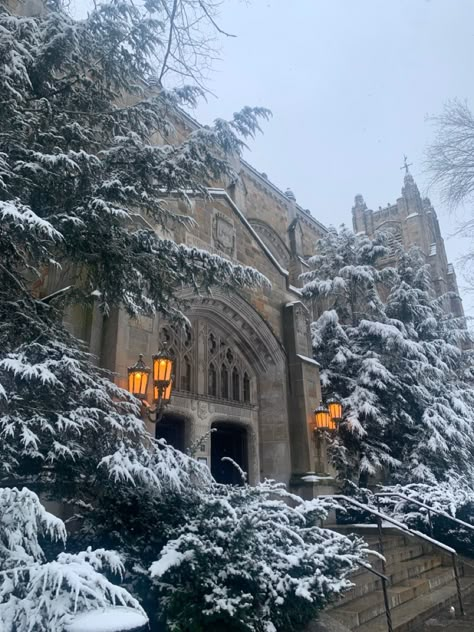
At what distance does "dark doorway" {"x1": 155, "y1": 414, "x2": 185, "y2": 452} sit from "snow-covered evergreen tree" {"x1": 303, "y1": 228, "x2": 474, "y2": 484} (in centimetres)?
409

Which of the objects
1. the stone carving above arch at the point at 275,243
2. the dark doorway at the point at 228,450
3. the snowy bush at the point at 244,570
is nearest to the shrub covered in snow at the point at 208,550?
the snowy bush at the point at 244,570

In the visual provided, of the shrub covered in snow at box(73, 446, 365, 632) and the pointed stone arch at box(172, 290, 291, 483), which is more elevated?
the pointed stone arch at box(172, 290, 291, 483)

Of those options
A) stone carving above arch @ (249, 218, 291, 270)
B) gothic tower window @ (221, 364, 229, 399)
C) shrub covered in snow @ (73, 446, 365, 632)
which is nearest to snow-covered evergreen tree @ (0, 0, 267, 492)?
shrub covered in snow @ (73, 446, 365, 632)

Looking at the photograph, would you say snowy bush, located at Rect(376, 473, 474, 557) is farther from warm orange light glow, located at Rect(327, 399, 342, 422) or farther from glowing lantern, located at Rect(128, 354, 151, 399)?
glowing lantern, located at Rect(128, 354, 151, 399)

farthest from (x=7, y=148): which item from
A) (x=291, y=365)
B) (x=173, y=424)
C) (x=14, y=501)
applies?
(x=291, y=365)

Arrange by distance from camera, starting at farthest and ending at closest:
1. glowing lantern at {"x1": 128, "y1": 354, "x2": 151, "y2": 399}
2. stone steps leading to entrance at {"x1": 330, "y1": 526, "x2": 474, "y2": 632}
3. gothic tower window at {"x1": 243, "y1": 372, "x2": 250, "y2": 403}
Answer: gothic tower window at {"x1": 243, "y1": 372, "x2": 250, "y2": 403} → glowing lantern at {"x1": 128, "y1": 354, "x2": 151, "y2": 399} → stone steps leading to entrance at {"x1": 330, "y1": 526, "x2": 474, "y2": 632}

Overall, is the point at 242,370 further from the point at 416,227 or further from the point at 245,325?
the point at 416,227

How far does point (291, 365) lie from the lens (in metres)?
9.95

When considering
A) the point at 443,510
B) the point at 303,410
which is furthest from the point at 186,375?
the point at 443,510

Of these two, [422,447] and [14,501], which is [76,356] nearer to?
[14,501]

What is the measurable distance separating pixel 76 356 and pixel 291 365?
6144 millimetres

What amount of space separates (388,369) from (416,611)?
783 centimetres

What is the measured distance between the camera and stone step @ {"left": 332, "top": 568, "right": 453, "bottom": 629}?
4.86 m

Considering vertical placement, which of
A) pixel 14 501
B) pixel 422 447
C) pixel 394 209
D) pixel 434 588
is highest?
pixel 394 209
